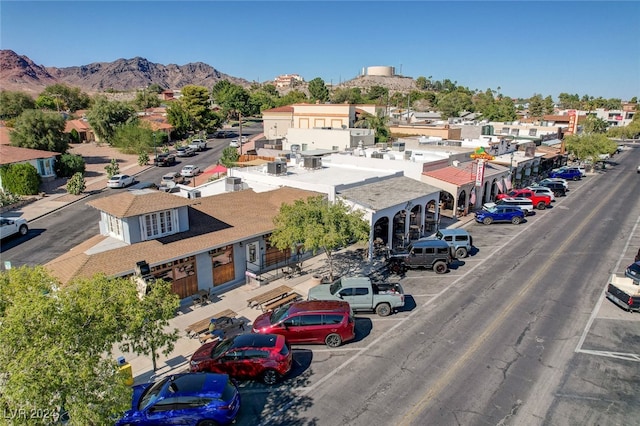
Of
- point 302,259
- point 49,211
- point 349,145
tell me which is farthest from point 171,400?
point 349,145

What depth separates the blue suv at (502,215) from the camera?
3703 cm

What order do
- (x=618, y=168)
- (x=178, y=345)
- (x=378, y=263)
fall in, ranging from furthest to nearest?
(x=618, y=168) < (x=378, y=263) < (x=178, y=345)

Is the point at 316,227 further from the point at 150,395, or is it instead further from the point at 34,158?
the point at 34,158

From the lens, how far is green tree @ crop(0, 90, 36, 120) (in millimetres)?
87500

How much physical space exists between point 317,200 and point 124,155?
5419cm

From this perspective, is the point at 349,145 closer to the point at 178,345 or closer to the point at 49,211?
the point at 49,211

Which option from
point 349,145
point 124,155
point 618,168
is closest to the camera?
point 349,145

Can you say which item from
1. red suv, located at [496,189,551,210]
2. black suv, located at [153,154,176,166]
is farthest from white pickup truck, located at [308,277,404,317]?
black suv, located at [153,154,176,166]

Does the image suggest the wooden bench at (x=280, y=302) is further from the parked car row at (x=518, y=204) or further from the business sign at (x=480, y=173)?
the business sign at (x=480, y=173)

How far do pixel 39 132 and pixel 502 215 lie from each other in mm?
55511

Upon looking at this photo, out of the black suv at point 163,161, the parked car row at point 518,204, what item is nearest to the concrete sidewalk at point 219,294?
the parked car row at point 518,204

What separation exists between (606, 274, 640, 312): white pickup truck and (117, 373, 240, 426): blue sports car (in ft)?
64.5

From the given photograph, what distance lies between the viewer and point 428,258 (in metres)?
25.7

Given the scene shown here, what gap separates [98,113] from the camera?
7081 centimetres
